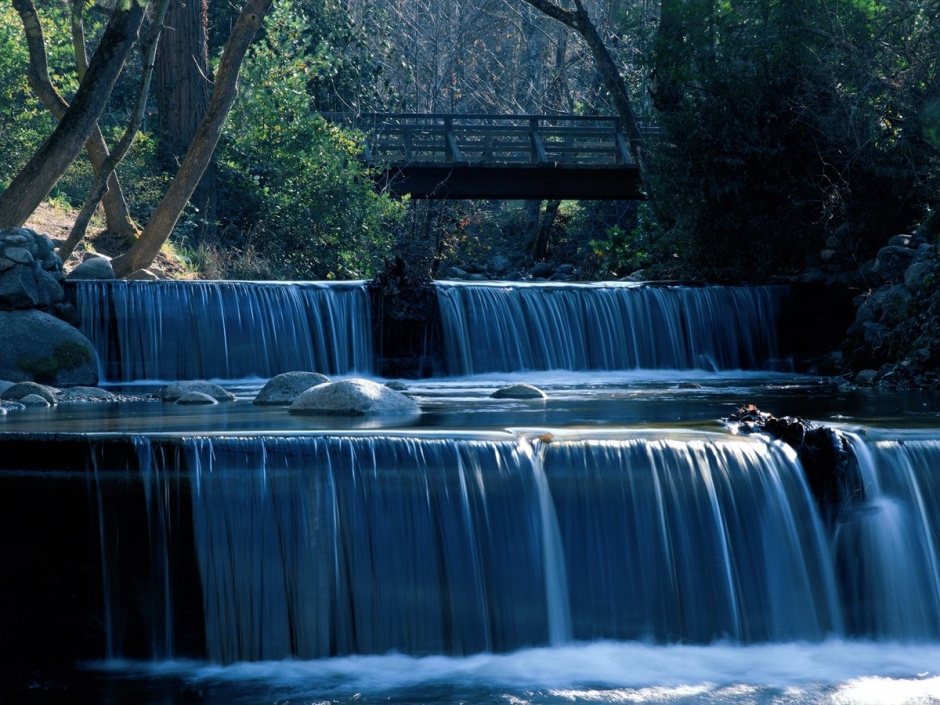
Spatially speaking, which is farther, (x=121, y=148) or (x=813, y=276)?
(x=121, y=148)

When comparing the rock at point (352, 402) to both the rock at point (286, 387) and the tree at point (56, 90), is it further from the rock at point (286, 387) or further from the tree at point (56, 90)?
the tree at point (56, 90)

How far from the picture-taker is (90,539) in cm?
715

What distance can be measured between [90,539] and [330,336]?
345 inches

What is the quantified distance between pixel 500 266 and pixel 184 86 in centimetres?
1152

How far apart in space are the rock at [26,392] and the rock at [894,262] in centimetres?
1030

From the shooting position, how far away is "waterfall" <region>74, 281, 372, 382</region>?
15.0 metres

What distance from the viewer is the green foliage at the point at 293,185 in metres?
23.0

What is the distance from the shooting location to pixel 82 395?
12.3 meters

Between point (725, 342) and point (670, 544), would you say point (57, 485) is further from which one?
point (725, 342)

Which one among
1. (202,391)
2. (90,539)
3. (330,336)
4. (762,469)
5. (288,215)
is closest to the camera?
(90,539)

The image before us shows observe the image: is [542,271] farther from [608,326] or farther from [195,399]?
[195,399]

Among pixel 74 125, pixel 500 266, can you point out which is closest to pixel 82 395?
pixel 74 125

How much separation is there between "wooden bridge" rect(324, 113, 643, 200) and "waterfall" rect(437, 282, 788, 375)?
8.68m

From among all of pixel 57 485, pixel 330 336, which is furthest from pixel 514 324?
pixel 57 485
